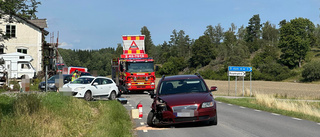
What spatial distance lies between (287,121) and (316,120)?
42.2 inches

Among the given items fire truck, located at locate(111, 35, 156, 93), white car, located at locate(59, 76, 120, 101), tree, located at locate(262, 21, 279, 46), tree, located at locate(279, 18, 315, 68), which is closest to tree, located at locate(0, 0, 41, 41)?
white car, located at locate(59, 76, 120, 101)

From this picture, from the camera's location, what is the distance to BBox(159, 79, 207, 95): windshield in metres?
13.0

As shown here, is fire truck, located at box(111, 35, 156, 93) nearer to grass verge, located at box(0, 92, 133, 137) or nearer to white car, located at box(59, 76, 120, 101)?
white car, located at box(59, 76, 120, 101)

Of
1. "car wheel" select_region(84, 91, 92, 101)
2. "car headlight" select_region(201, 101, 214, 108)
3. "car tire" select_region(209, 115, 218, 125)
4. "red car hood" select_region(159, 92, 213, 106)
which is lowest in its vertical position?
"car tire" select_region(209, 115, 218, 125)

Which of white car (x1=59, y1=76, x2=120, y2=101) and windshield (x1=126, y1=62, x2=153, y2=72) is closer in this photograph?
white car (x1=59, y1=76, x2=120, y2=101)

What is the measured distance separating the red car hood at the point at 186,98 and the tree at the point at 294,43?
273ft

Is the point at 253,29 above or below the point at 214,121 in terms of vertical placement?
above

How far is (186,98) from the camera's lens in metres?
12.0

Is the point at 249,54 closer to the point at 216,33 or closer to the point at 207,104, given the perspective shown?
the point at 216,33

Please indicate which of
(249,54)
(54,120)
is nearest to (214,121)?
(54,120)

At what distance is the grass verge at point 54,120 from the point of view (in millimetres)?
10164

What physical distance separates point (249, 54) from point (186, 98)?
10298cm

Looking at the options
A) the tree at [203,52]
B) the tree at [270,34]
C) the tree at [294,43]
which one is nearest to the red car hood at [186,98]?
the tree at [294,43]

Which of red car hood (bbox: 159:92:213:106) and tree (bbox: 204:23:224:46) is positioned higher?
tree (bbox: 204:23:224:46)
